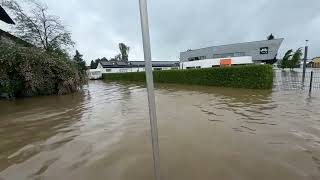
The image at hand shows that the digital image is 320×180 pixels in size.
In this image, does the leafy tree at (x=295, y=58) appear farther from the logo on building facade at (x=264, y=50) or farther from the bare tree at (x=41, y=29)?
the bare tree at (x=41, y=29)

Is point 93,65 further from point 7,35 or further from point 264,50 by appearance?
point 7,35

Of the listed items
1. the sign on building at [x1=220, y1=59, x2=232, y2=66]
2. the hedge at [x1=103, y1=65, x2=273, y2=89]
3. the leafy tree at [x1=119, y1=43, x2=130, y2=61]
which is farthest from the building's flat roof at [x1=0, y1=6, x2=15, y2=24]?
the leafy tree at [x1=119, y1=43, x2=130, y2=61]

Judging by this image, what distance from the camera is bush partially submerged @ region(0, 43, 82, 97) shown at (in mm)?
12148

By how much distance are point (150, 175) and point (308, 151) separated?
2662 millimetres

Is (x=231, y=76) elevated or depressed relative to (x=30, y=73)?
depressed

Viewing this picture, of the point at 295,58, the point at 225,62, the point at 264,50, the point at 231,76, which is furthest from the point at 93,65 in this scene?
the point at 231,76

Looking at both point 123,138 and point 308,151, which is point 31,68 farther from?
point 308,151

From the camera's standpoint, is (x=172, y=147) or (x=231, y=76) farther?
(x=231, y=76)

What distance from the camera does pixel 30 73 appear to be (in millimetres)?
12688

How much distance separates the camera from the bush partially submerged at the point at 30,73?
39.9 feet

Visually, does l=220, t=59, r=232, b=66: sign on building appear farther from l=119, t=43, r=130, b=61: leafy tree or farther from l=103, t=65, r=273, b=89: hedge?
l=119, t=43, r=130, b=61: leafy tree

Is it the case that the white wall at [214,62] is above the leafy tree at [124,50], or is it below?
below

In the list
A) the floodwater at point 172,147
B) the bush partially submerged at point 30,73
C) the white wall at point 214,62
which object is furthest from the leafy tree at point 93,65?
the floodwater at point 172,147

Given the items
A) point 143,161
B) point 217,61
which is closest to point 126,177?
point 143,161
